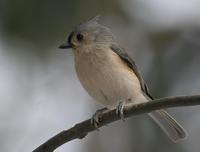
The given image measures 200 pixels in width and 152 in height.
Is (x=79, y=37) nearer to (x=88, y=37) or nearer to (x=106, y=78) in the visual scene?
(x=88, y=37)

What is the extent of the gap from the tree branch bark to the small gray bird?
51.8 inches

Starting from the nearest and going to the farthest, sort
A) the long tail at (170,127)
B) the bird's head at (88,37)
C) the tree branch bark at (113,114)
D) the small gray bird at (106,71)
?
the tree branch bark at (113,114)
the long tail at (170,127)
the small gray bird at (106,71)
the bird's head at (88,37)

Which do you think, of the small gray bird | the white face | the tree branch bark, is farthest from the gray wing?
the tree branch bark

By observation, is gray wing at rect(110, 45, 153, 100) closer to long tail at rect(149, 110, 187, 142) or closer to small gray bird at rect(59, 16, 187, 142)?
small gray bird at rect(59, 16, 187, 142)

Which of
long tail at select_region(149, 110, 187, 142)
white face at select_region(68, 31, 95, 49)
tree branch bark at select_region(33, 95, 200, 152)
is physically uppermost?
white face at select_region(68, 31, 95, 49)

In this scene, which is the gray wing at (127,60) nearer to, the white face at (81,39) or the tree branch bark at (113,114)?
the white face at (81,39)

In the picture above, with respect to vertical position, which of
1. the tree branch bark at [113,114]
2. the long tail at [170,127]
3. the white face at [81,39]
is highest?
the white face at [81,39]

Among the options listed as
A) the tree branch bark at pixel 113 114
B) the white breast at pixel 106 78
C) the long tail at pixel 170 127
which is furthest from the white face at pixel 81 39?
the tree branch bark at pixel 113 114

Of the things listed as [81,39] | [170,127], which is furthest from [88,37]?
[170,127]

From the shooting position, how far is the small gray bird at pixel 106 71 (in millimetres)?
5074

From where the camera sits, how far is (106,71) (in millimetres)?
5105

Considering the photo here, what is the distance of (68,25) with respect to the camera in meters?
8.17

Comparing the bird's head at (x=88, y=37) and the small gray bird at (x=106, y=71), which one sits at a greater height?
the bird's head at (x=88, y=37)

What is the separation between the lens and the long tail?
4.77 meters
